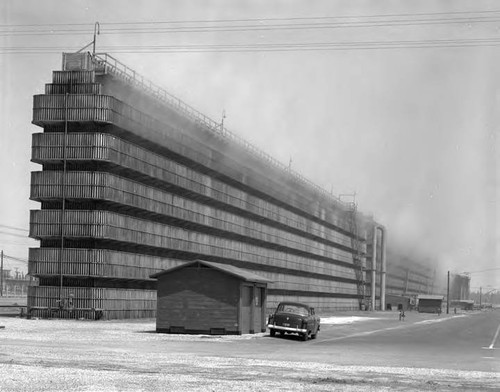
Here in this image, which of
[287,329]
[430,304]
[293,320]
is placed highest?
[293,320]

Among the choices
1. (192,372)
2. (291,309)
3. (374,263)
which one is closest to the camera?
(192,372)

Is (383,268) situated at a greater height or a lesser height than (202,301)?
lesser

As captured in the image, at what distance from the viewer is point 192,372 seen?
65.7 feet

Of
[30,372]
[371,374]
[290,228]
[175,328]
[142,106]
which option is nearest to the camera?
[30,372]

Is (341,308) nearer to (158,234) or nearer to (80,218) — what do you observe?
(158,234)

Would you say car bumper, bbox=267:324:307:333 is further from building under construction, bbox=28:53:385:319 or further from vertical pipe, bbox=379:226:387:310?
vertical pipe, bbox=379:226:387:310

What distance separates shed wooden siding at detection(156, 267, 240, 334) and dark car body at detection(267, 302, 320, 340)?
2.51 m

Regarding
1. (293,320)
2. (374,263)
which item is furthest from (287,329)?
(374,263)

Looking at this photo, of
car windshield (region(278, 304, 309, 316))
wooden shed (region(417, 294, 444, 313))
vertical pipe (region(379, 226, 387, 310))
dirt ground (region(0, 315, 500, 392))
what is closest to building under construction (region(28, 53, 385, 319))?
car windshield (region(278, 304, 309, 316))

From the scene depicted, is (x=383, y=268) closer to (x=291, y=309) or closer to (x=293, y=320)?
(x=291, y=309)

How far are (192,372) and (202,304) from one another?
22.6 meters

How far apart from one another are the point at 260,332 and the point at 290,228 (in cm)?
7279

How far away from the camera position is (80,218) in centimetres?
6456

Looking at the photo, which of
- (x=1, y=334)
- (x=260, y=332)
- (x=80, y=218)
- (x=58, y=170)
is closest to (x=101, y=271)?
(x=80, y=218)
